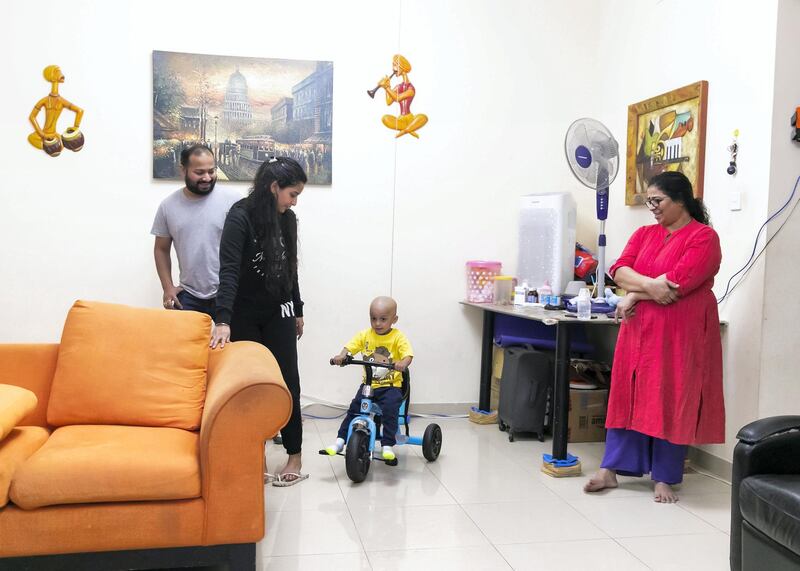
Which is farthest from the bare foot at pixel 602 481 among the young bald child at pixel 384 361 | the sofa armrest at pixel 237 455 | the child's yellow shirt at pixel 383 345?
the sofa armrest at pixel 237 455

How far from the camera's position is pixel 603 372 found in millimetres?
4359

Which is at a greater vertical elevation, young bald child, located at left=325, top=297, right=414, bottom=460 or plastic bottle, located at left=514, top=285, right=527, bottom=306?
plastic bottle, located at left=514, top=285, right=527, bottom=306

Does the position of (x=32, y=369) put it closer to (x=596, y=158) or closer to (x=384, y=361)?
(x=384, y=361)

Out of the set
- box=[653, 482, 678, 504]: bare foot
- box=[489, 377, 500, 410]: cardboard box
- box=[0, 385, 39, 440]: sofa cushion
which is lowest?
box=[653, 482, 678, 504]: bare foot

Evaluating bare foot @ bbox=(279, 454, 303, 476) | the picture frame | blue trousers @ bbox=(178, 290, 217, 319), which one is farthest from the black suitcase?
blue trousers @ bbox=(178, 290, 217, 319)

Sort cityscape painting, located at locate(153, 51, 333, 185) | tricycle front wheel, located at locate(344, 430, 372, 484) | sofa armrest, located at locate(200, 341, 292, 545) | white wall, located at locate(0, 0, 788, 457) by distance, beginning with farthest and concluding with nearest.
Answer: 1. cityscape painting, located at locate(153, 51, 333, 185)
2. white wall, located at locate(0, 0, 788, 457)
3. tricycle front wheel, located at locate(344, 430, 372, 484)
4. sofa armrest, located at locate(200, 341, 292, 545)

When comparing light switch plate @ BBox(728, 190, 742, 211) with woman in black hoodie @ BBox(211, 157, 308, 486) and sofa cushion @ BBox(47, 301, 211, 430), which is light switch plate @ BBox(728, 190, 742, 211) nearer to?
woman in black hoodie @ BBox(211, 157, 308, 486)

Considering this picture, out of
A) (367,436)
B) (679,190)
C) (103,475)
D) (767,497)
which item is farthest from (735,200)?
(103,475)

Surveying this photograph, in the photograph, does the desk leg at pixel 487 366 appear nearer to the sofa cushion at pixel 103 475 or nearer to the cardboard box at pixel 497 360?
the cardboard box at pixel 497 360

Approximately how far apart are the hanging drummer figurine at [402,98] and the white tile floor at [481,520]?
208cm

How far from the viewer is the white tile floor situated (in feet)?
8.40

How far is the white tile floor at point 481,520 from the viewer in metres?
2.56

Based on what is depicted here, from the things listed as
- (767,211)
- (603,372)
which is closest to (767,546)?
(767,211)

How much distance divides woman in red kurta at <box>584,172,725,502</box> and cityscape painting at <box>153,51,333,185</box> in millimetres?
2143
